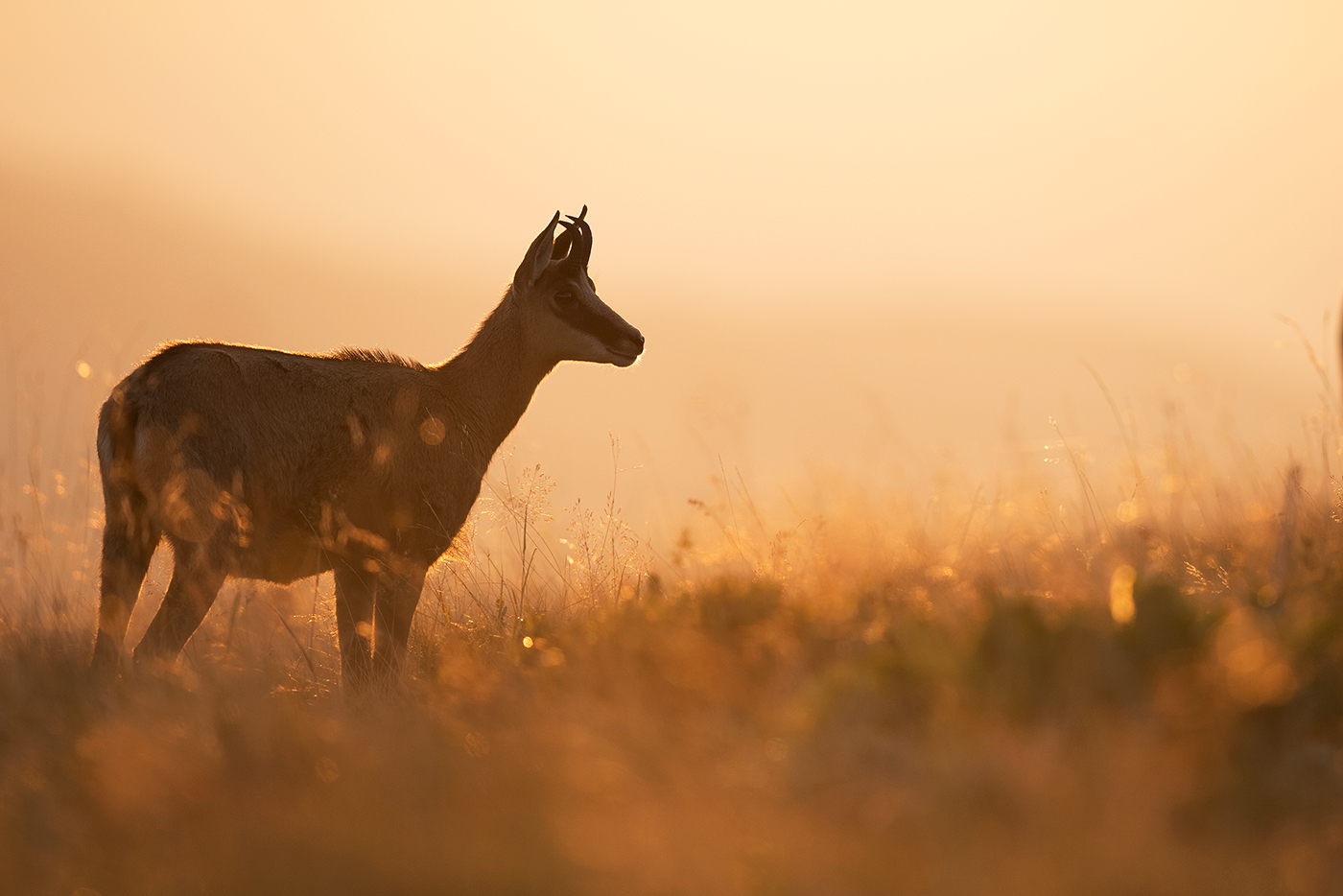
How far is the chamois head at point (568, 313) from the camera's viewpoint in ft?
25.0

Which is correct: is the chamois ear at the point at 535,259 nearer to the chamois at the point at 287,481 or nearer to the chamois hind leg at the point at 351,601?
the chamois at the point at 287,481

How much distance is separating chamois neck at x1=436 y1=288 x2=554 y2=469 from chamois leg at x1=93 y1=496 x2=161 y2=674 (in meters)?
2.21

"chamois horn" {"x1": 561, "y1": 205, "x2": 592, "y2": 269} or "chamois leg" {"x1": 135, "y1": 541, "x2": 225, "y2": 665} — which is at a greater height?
"chamois horn" {"x1": 561, "y1": 205, "x2": 592, "y2": 269}

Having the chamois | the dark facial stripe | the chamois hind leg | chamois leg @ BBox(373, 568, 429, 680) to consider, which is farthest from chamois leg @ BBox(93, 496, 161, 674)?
the dark facial stripe

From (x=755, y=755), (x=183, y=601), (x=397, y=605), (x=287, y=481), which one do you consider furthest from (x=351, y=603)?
(x=755, y=755)

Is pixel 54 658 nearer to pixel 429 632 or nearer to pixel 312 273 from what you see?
pixel 429 632

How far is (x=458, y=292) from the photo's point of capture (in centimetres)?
8650

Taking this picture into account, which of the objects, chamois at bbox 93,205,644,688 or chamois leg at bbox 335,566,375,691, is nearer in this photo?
chamois at bbox 93,205,644,688

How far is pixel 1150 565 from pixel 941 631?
2627 mm

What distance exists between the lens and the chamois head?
761cm

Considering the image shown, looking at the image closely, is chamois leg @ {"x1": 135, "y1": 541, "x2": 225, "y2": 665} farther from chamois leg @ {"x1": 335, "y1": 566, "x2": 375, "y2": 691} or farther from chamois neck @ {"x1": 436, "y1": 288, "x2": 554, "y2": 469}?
chamois neck @ {"x1": 436, "y1": 288, "x2": 554, "y2": 469}

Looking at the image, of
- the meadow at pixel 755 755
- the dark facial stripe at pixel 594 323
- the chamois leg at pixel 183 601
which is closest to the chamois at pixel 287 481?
the chamois leg at pixel 183 601

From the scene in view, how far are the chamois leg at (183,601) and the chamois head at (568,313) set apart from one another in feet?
9.43

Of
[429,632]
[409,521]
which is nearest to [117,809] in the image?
[429,632]
